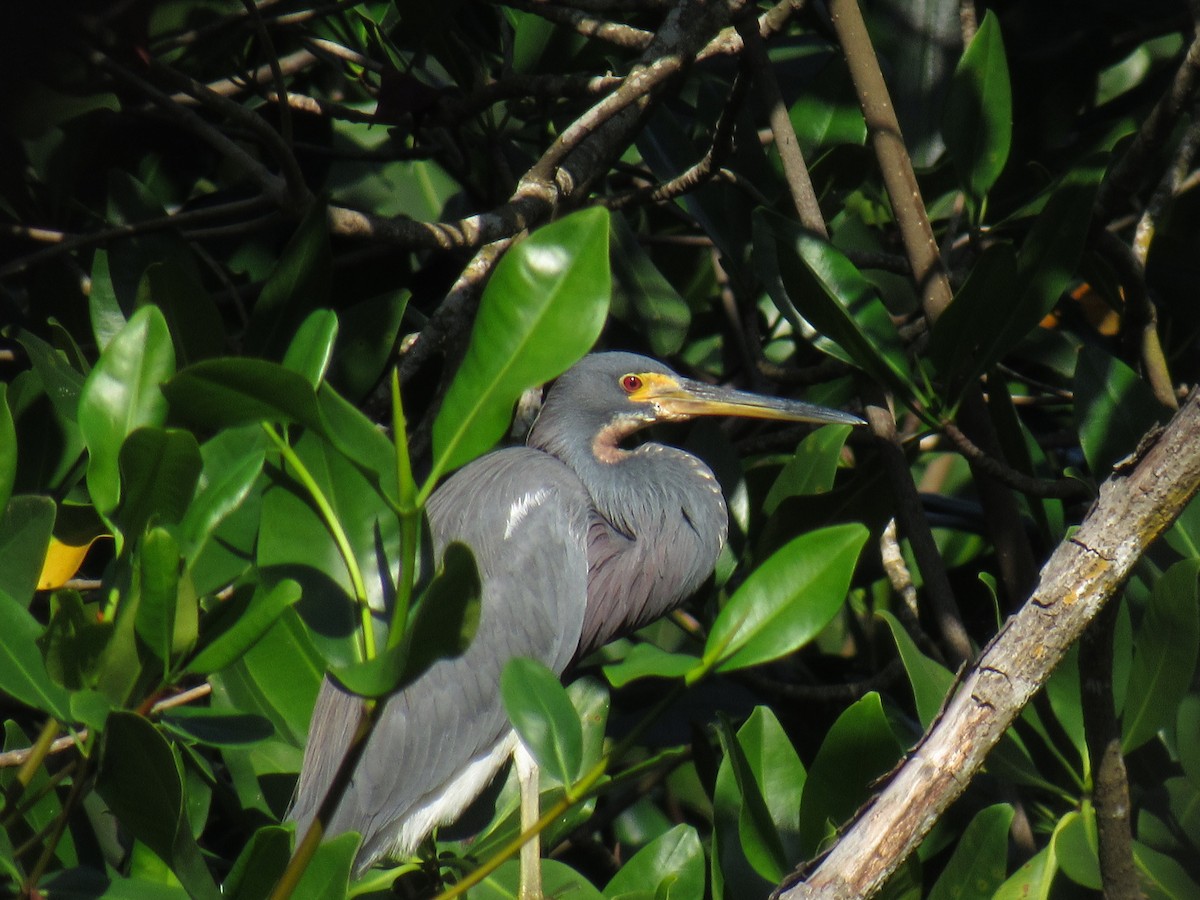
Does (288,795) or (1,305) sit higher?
(1,305)

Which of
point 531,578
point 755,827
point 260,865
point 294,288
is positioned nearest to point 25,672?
point 260,865

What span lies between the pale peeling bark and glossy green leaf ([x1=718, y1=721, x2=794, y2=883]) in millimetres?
186

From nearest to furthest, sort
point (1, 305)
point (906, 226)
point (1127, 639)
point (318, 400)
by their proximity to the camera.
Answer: point (318, 400)
point (1127, 639)
point (906, 226)
point (1, 305)

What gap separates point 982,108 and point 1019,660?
4.27 feet

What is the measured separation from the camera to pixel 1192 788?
6.20 ft

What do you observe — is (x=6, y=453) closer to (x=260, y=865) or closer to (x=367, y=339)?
(x=260, y=865)

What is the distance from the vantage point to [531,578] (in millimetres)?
2912

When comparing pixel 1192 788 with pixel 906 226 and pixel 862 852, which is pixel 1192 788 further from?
pixel 906 226

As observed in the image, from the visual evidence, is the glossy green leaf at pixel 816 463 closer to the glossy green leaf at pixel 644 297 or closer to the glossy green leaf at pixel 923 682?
the glossy green leaf at pixel 923 682

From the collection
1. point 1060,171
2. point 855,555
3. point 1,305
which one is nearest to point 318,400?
point 855,555

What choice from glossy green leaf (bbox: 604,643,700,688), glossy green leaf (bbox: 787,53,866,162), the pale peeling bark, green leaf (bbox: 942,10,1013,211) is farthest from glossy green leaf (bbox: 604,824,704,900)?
glossy green leaf (bbox: 787,53,866,162)

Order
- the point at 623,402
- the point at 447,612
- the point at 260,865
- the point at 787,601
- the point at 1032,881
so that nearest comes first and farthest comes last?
the point at 447,612, the point at 260,865, the point at 787,601, the point at 1032,881, the point at 623,402

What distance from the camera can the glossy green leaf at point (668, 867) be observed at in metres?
1.84

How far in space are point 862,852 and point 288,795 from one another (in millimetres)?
1165
